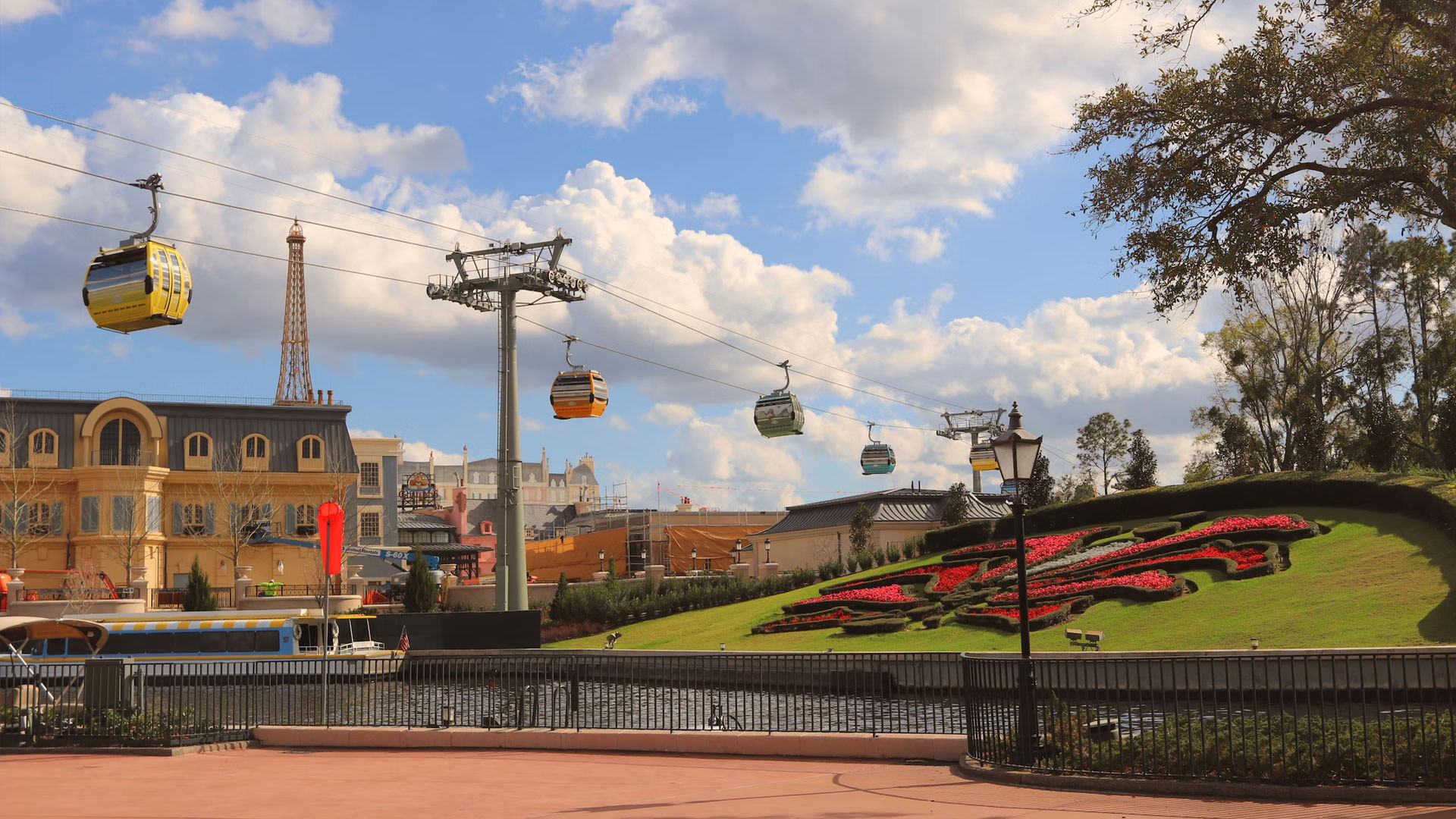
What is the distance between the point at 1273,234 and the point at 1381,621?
13.9 m

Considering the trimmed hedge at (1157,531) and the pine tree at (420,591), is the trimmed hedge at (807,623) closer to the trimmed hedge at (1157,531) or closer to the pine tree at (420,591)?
the trimmed hedge at (1157,531)

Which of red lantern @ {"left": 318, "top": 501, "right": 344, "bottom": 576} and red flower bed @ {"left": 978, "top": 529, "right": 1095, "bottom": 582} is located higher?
red lantern @ {"left": 318, "top": 501, "right": 344, "bottom": 576}

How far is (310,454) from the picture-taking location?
67.4m

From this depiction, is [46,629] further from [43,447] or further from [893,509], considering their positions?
[893,509]

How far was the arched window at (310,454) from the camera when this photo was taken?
2640 inches

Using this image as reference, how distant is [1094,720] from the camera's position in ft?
50.3

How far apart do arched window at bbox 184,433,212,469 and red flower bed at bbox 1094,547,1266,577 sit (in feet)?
161

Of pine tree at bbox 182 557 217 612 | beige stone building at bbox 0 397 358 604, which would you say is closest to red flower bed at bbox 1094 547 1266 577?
pine tree at bbox 182 557 217 612

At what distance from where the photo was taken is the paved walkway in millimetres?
12039

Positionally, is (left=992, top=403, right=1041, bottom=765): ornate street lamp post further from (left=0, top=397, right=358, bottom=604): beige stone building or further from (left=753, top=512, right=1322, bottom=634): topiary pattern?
(left=0, top=397, right=358, bottom=604): beige stone building

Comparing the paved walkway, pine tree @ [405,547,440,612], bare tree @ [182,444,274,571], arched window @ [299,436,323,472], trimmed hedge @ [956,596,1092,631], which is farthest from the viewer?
arched window @ [299,436,323,472]

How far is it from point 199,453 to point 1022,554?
5943cm

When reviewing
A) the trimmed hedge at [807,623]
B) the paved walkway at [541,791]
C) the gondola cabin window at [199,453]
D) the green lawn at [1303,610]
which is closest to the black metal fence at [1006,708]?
the paved walkway at [541,791]

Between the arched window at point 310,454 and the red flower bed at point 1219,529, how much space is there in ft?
148
